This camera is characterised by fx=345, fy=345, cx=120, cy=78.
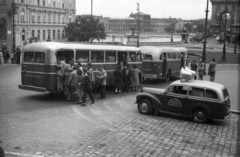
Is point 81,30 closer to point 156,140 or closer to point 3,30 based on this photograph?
point 3,30

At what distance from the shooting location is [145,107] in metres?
13.2

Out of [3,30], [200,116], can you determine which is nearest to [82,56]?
[200,116]

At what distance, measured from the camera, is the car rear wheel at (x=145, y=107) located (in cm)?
1306

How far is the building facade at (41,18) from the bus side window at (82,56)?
50698mm

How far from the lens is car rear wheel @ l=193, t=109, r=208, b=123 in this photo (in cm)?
1205

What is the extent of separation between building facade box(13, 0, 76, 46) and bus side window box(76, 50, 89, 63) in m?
50.7

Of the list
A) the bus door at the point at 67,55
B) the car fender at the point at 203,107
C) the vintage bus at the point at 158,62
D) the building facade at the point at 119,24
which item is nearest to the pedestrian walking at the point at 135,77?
the vintage bus at the point at 158,62

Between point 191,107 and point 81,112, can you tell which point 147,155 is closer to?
point 191,107

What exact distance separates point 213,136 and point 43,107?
6.68m

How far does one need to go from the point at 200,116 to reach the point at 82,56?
678 cm

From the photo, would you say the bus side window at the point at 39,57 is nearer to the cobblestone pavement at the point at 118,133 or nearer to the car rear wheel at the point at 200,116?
the cobblestone pavement at the point at 118,133

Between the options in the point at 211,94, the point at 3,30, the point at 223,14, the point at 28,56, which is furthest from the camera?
the point at 223,14

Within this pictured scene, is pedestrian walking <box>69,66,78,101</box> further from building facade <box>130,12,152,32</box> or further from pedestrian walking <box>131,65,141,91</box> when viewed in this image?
building facade <box>130,12,152,32</box>

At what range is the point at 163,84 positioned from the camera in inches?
864
